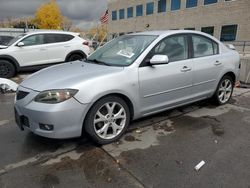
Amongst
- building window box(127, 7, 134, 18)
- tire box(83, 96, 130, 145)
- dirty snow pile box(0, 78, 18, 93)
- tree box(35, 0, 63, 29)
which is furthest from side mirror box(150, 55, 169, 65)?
tree box(35, 0, 63, 29)

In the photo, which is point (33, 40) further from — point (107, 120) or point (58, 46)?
point (107, 120)

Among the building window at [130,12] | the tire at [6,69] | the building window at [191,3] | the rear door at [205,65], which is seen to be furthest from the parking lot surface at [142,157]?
the building window at [130,12]

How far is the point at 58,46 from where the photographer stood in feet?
29.9

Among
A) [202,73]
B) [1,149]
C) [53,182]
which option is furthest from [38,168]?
[202,73]

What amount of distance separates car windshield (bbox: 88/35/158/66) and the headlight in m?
0.96

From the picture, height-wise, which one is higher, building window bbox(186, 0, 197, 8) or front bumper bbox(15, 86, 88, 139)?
building window bbox(186, 0, 197, 8)

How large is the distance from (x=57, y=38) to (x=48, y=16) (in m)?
53.5

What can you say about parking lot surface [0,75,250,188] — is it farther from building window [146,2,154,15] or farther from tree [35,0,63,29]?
tree [35,0,63,29]

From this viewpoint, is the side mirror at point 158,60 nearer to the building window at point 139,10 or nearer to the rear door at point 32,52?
the rear door at point 32,52

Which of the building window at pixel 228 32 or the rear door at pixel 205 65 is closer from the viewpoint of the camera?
the rear door at pixel 205 65

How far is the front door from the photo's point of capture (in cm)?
352

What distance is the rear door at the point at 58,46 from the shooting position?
8969mm

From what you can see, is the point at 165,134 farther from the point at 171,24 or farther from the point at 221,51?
the point at 171,24

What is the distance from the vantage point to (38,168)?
2752 millimetres
